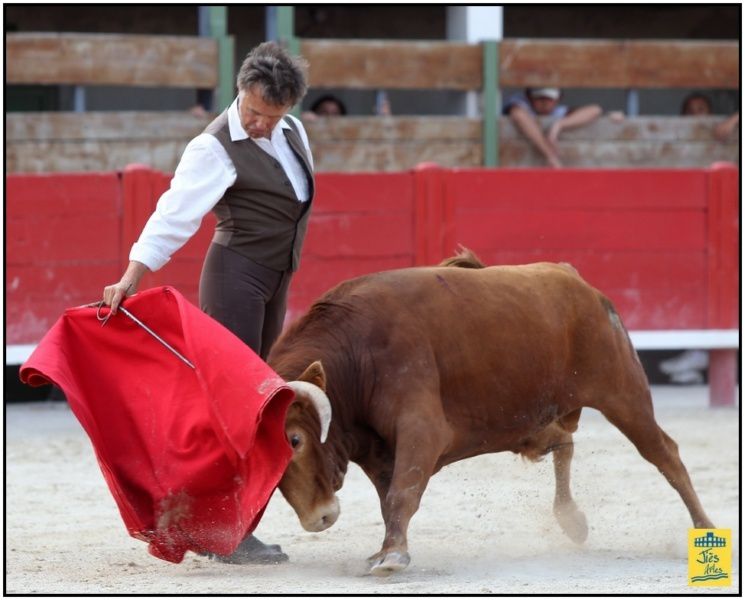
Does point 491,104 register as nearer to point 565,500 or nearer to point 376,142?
point 376,142

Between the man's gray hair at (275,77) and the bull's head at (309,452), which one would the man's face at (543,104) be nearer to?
the man's gray hair at (275,77)

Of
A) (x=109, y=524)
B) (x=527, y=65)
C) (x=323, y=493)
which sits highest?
(x=527, y=65)

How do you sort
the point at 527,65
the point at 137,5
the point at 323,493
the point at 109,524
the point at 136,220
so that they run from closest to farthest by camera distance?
the point at 323,493, the point at 109,524, the point at 136,220, the point at 527,65, the point at 137,5

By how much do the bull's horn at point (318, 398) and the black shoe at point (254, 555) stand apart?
580 millimetres

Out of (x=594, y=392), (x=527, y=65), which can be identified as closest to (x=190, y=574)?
(x=594, y=392)

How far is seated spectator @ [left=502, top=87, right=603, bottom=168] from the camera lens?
863 cm

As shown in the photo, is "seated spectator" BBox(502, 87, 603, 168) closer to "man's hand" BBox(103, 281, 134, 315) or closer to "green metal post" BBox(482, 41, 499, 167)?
"green metal post" BBox(482, 41, 499, 167)

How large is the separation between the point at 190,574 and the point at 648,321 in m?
4.41

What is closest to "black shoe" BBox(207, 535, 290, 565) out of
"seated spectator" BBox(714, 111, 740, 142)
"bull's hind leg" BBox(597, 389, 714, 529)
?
"bull's hind leg" BBox(597, 389, 714, 529)

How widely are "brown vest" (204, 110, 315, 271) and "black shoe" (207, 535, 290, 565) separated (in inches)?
30.7

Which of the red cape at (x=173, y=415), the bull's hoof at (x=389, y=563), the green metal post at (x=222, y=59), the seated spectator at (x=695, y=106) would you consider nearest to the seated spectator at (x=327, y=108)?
the green metal post at (x=222, y=59)

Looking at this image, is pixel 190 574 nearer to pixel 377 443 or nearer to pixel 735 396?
pixel 377 443

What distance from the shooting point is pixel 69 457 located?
19.7ft

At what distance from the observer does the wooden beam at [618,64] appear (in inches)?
344
